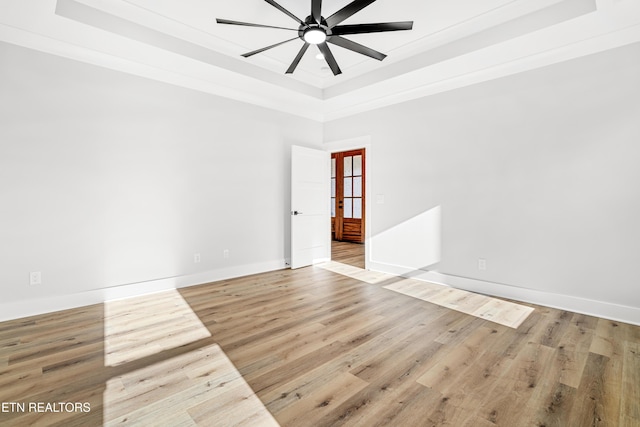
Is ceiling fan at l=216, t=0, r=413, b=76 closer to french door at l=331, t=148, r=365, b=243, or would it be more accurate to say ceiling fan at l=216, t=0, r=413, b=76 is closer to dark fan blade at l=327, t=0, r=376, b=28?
dark fan blade at l=327, t=0, r=376, b=28

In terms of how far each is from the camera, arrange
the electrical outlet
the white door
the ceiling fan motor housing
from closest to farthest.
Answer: the ceiling fan motor housing < the electrical outlet < the white door

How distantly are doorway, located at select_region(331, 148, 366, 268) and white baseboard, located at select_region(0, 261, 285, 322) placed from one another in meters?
3.76

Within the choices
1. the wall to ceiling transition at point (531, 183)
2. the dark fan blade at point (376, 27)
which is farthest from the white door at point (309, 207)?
the dark fan blade at point (376, 27)

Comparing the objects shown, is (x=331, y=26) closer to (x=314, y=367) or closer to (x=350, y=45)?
(x=350, y=45)

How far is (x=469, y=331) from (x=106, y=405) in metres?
2.72

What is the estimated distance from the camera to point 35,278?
10.0 ft

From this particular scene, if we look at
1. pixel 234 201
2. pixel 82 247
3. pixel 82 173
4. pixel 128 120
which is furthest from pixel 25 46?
pixel 234 201

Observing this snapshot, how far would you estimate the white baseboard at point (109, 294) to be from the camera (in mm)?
2965

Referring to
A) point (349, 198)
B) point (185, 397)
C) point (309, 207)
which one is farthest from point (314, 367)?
point (349, 198)

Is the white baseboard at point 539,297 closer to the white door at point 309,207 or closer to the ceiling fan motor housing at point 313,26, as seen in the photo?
the white door at point 309,207

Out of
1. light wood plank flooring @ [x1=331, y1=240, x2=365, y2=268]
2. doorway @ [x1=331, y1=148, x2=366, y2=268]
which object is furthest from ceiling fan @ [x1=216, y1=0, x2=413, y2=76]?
doorway @ [x1=331, y1=148, x2=366, y2=268]

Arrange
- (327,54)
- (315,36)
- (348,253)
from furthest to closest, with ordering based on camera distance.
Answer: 1. (348,253)
2. (327,54)
3. (315,36)

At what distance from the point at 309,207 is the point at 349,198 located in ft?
10.6

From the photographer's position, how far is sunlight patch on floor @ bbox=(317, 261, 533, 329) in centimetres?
303
